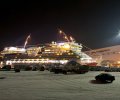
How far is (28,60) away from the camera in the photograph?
10875 cm

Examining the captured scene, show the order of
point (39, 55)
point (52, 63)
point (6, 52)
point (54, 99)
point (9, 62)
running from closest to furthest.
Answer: point (54, 99) < point (52, 63) < point (39, 55) < point (9, 62) < point (6, 52)

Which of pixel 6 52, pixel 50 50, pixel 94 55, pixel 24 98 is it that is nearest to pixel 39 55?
pixel 50 50

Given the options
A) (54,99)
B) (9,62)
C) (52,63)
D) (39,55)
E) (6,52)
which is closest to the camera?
(54,99)

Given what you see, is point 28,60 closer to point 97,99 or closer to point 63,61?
point 63,61

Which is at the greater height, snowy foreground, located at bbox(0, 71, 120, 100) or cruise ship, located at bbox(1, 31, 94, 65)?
cruise ship, located at bbox(1, 31, 94, 65)

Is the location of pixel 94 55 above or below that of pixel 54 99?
above

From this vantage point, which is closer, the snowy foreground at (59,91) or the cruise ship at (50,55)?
the snowy foreground at (59,91)

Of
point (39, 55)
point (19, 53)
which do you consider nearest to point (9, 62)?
point (19, 53)

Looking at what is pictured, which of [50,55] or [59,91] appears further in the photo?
[50,55]

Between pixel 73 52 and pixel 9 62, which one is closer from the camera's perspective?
pixel 73 52

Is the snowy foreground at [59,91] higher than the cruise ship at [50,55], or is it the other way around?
the cruise ship at [50,55]

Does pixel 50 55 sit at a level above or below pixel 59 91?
above

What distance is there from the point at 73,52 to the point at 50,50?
9.30 m

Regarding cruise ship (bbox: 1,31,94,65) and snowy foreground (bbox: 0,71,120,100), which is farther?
cruise ship (bbox: 1,31,94,65)
